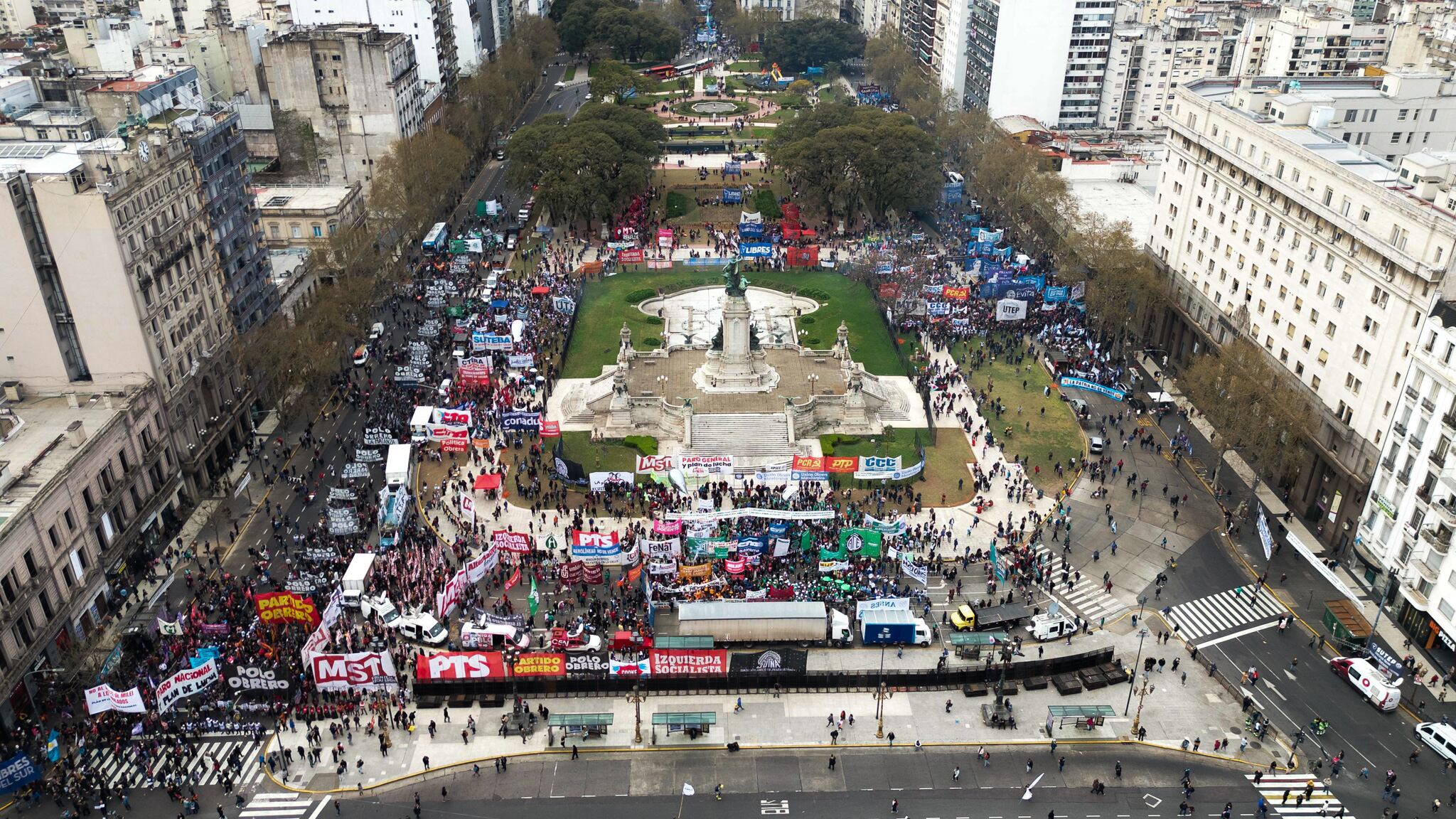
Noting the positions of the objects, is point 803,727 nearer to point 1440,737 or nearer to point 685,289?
point 1440,737


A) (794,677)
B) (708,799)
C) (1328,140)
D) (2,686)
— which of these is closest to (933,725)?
(794,677)

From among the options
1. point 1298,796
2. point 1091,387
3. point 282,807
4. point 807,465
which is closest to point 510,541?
point 282,807

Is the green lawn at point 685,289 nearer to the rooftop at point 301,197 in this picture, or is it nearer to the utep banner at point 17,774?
the rooftop at point 301,197

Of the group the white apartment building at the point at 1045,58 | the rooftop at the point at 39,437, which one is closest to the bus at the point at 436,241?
the rooftop at the point at 39,437

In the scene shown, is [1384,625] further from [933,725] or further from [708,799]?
[708,799]

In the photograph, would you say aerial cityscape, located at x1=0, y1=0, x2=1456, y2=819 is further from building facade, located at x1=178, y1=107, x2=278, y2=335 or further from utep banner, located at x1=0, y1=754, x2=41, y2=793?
utep banner, located at x1=0, y1=754, x2=41, y2=793
